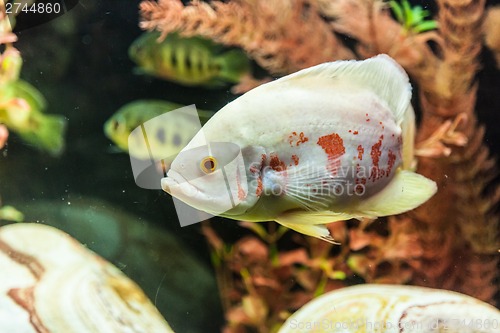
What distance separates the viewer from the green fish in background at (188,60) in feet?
6.15

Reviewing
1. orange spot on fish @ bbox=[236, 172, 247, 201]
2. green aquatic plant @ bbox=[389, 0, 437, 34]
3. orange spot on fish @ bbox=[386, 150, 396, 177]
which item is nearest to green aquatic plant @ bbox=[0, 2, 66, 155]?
orange spot on fish @ bbox=[236, 172, 247, 201]

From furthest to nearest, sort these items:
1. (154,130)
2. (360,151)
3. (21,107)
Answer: (21,107), (154,130), (360,151)

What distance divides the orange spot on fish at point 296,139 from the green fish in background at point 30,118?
3.42ft

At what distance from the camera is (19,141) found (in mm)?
1943

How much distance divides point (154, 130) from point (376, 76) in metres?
0.88

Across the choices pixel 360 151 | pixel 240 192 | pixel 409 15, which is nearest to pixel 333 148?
→ pixel 360 151

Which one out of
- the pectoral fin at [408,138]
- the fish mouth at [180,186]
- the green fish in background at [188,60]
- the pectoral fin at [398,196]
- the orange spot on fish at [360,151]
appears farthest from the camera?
the green fish in background at [188,60]

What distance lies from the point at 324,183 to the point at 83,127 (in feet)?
3.53

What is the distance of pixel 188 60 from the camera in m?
1.88

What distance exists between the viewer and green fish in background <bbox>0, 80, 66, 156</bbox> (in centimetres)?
191

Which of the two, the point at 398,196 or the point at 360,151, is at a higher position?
the point at 360,151

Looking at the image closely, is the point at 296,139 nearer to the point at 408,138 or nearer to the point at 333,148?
the point at 333,148

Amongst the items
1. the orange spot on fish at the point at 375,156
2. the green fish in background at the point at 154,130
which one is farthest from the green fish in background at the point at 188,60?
the orange spot on fish at the point at 375,156

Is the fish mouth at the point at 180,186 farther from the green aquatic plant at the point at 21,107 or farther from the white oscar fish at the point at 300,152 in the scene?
the green aquatic plant at the point at 21,107
